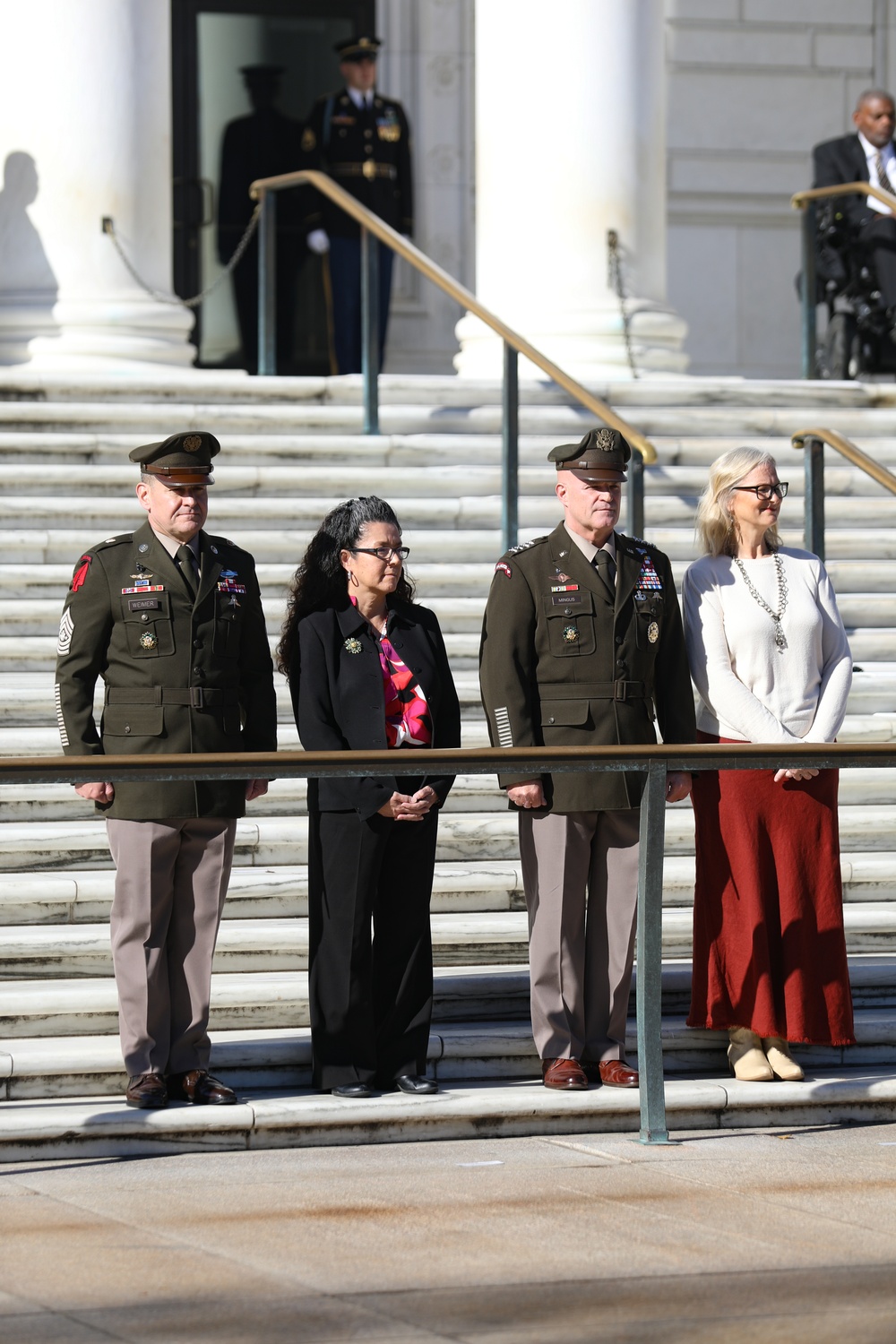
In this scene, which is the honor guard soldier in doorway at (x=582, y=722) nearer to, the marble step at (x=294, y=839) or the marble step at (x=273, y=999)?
the marble step at (x=273, y=999)

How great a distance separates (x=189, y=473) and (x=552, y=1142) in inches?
76.2

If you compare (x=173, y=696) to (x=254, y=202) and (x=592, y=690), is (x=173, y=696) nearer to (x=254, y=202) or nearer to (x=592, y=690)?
(x=592, y=690)

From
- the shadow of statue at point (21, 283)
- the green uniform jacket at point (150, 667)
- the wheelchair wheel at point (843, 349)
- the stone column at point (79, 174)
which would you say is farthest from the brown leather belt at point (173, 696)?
the wheelchair wheel at point (843, 349)

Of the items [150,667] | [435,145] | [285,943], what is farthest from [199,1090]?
[435,145]

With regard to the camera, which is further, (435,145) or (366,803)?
(435,145)

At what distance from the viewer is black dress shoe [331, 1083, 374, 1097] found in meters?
5.93

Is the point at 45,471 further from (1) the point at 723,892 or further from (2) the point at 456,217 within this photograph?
(2) the point at 456,217

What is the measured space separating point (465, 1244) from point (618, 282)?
748cm

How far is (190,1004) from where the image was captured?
5859mm

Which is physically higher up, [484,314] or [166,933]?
[484,314]

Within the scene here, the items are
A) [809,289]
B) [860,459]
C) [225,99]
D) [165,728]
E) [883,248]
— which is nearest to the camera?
[165,728]

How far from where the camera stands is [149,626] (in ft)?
19.5

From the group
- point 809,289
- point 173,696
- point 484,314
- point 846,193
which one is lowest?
point 173,696

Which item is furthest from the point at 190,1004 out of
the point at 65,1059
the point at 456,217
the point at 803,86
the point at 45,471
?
the point at 803,86
